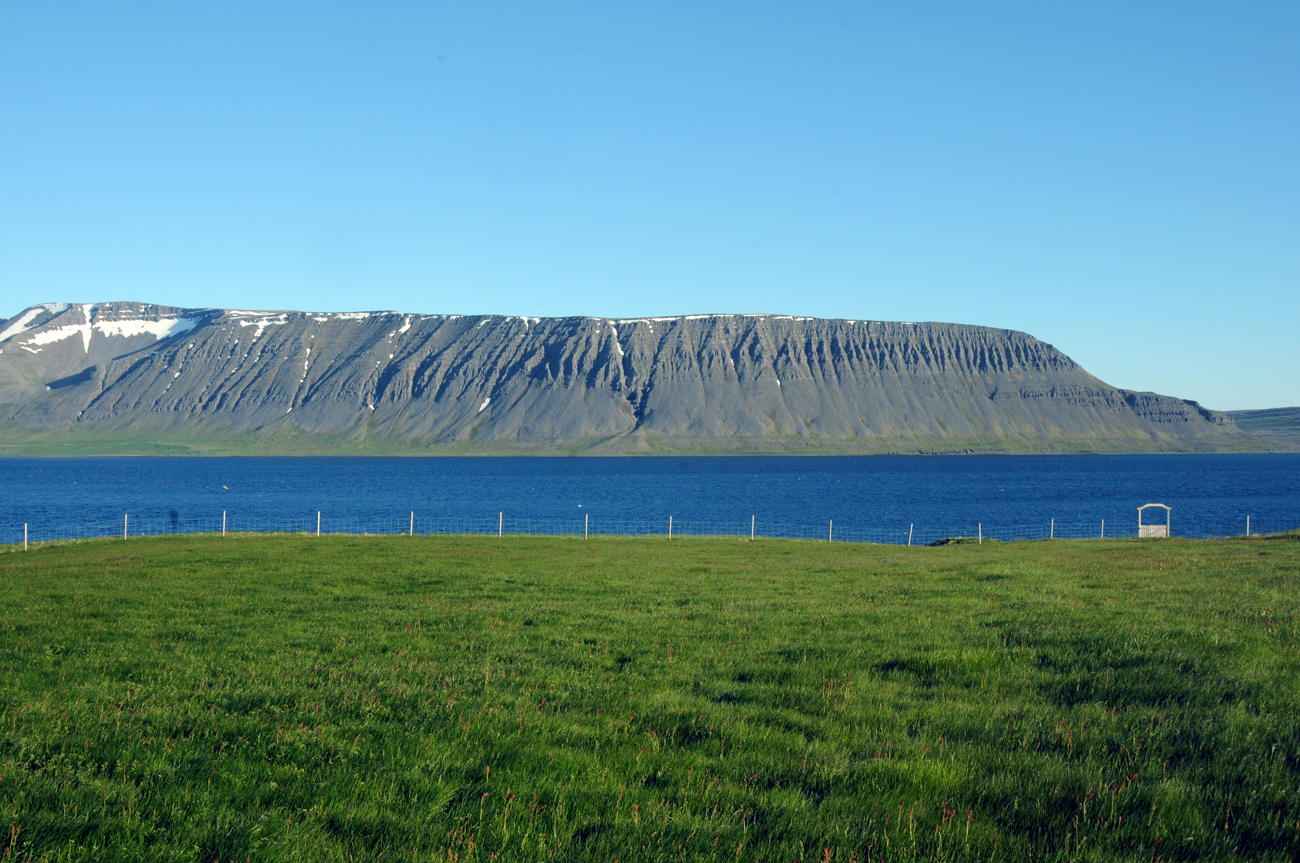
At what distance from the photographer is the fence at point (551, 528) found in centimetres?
8631

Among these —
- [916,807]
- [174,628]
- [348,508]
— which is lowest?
[348,508]

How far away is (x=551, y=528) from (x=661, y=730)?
85158mm

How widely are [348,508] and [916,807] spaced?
427 feet

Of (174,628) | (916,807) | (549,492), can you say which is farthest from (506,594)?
(549,492)

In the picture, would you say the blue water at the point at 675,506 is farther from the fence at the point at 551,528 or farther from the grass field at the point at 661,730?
the grass field at the point at 661,730

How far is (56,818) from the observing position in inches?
297

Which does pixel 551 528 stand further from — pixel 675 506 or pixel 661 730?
pixel 661 730

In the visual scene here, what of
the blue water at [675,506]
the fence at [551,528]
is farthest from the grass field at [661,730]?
the blue water at [675,506]

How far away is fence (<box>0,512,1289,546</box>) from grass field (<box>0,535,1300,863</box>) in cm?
6414

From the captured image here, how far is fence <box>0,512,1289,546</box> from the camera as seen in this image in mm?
86312

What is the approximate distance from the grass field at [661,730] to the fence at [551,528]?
2525 inches

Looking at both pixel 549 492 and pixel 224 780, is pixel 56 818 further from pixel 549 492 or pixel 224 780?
pixel 549 492

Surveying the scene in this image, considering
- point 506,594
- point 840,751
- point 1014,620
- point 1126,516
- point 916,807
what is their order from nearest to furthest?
point 916,807
point 840,751
point 1014,620
point 506,594
point 1126,516

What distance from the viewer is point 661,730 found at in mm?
10586
